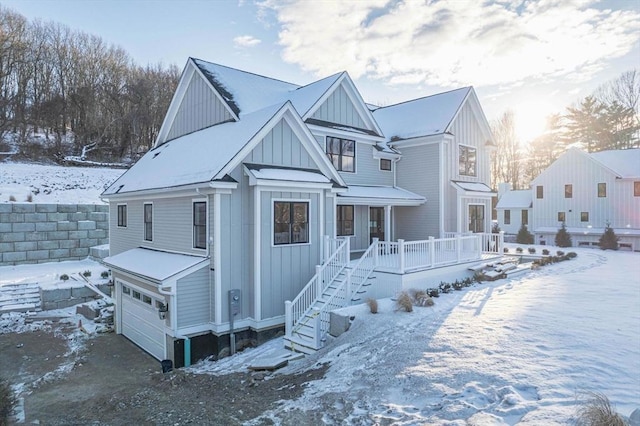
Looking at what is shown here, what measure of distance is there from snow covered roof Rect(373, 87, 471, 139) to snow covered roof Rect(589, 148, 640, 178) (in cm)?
1560

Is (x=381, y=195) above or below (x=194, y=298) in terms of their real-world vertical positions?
above

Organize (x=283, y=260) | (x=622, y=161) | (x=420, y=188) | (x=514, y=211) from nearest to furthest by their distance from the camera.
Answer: (x=283, y=260)
(x=420, y=188)
(x=622, y=161)
(x=514, y=211)

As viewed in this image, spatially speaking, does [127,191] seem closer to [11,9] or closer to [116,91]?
[116,91]

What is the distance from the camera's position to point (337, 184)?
1310 centimetres

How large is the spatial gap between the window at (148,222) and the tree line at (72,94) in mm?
20876

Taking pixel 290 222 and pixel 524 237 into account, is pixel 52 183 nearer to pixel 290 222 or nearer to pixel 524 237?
pixel 290 222

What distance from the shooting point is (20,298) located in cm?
1616

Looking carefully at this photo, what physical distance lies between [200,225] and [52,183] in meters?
18.7

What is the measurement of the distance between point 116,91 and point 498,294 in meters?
36.4

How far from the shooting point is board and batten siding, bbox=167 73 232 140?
15.4m

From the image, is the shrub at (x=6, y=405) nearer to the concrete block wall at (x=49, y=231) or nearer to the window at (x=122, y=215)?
the window at (x=122, y=215)

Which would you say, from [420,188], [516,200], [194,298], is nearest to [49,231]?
[194,298]

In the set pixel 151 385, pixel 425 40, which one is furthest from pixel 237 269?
pixel 425 40

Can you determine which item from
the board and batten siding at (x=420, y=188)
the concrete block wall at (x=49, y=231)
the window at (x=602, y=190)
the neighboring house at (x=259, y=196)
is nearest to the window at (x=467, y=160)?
the neighboring house at (x=259, y=196)
